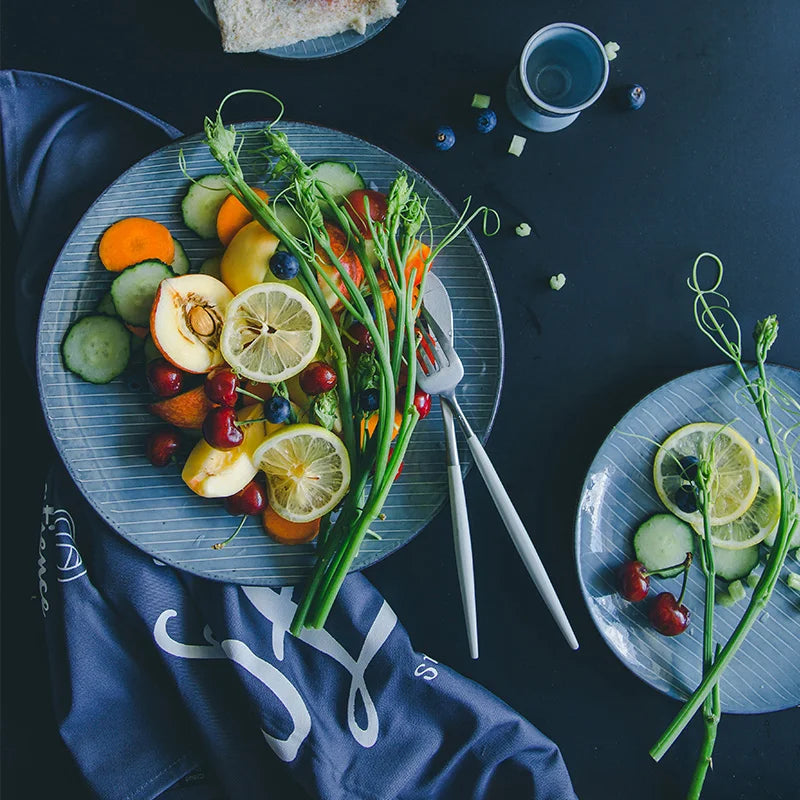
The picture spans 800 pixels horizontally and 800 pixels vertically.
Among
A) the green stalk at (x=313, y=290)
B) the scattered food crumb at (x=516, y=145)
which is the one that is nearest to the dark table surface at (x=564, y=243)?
the scattered food crumb at (x=516, y=145)

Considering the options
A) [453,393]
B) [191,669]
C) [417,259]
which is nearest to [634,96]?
[417,259]

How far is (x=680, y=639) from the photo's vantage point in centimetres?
142

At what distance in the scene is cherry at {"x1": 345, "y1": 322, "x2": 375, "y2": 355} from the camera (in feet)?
4.13

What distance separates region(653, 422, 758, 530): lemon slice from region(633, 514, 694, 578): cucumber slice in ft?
0.07

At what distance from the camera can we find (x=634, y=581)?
137 centimetres

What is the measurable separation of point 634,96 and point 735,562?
0.95m

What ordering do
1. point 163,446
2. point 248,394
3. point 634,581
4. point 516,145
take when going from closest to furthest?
point 248,394
point 163,446
point 634,581
point 516,145

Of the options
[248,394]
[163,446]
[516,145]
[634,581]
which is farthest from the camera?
[516,145]

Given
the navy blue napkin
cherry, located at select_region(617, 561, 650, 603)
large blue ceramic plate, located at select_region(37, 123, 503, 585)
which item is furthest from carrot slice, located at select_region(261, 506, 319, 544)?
cherry, located at select_region(617, 561, 650, 603)

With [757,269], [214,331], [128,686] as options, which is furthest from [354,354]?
[757,269]

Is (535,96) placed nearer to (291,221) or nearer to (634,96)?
(634,96)

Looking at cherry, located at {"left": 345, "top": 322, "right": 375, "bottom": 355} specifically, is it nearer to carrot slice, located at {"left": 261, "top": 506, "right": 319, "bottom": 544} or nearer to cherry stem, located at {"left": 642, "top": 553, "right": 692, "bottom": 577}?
carrot slice, located at {"left": 261, "top": 506, "right": 319, "bottom": 544}

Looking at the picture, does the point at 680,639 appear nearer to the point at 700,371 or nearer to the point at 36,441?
the point at 700,371

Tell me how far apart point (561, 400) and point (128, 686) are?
1018 millimetres
